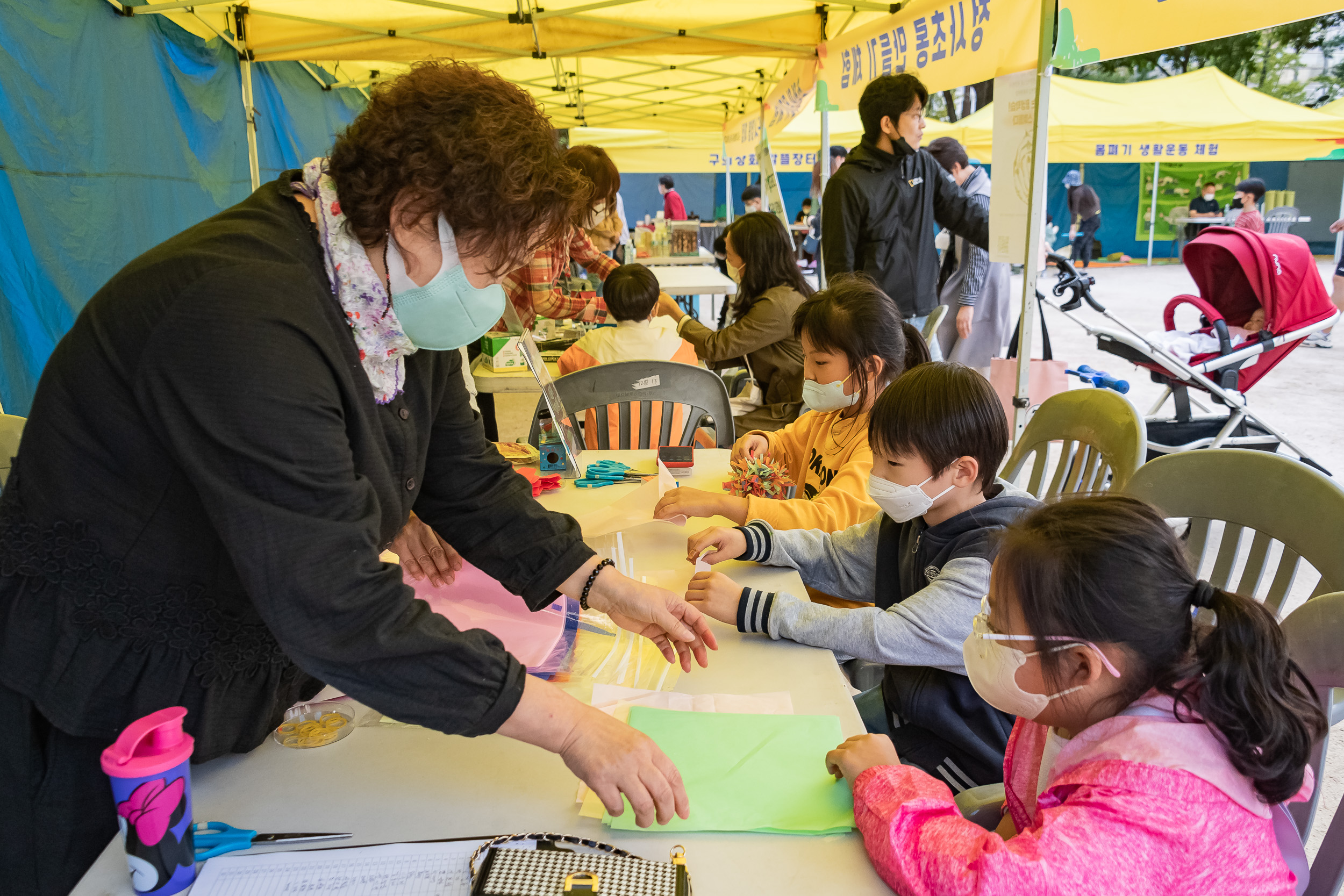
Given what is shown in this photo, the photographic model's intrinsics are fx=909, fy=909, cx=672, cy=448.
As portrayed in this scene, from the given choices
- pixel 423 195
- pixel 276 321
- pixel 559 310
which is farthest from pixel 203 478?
pixel 559 310

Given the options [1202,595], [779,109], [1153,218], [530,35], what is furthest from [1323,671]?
[1153,218]

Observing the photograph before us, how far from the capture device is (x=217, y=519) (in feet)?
2.71

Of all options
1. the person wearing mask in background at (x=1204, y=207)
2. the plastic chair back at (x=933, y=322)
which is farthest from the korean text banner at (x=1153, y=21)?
the person wearing mask in background at (x=1204, y=207)

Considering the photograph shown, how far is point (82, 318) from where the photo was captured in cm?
91

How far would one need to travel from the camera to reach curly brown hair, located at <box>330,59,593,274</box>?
0.95 metres

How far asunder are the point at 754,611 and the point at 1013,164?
99.9 inches

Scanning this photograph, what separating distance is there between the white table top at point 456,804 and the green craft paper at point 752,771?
0.01 meters

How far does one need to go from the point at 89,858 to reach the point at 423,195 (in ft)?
2.56

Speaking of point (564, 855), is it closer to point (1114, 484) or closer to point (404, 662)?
point (404, 662)

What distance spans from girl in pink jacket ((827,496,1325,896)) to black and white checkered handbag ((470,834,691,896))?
21 cm

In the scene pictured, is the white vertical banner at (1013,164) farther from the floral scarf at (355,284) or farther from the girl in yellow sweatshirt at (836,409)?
the floral scarf at (355,284)

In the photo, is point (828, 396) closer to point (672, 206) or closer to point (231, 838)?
point (231, 838)

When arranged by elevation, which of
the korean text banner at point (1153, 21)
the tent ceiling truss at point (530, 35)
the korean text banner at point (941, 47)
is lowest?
the korean text banner at point (1153, 21)

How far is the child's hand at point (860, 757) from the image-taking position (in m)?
0.99
